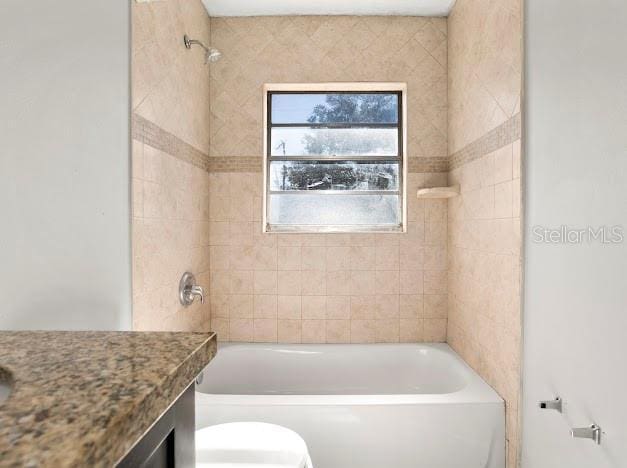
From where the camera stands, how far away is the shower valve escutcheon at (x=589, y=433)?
1.18 metres

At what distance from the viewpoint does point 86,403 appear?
453 mm

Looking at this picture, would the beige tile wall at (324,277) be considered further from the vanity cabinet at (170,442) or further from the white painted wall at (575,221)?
the vanity cabinet at (170,442)

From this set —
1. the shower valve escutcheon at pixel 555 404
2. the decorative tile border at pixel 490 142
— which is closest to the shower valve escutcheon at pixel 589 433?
A: the shower valve escutcheon at pixel 555 404

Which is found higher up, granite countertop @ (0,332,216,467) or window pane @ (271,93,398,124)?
window pane @ (271,93,398,124)

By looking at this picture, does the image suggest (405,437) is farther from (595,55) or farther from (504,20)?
(504,20)

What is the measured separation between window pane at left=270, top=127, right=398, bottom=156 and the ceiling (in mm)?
771

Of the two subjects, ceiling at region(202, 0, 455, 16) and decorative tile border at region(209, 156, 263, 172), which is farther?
decorative tile border at region(209, 156, 263, 172)

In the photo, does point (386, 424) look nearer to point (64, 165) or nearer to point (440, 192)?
point (440, 192)

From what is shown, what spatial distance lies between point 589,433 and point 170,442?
1.26 metres

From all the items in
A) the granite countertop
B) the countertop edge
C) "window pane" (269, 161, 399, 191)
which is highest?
"window pane" (269, 161, 399, 191)

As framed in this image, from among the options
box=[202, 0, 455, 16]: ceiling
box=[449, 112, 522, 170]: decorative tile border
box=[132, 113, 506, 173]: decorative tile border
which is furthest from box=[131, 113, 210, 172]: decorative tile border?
box=[449, 112, 522, 170]: decorative tile border

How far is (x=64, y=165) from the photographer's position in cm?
116

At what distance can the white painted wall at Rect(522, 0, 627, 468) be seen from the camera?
111 cm

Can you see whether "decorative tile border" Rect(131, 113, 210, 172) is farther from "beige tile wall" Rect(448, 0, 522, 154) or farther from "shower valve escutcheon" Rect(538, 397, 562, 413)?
"shower valve escutcheon" Rect(538, 397, 562, 413)
